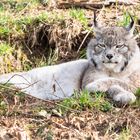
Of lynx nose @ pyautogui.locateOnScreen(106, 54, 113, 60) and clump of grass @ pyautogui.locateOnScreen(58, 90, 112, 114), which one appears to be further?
lynx nose @ pyautogui.locateOnScreen(106, 54, 113, 60)

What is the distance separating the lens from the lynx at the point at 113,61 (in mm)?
7355

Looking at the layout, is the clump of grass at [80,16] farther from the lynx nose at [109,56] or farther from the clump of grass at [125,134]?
the clump of grass at [125,134]

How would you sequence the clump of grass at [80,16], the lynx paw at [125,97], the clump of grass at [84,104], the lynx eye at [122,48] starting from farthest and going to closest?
1. the clump of grass at [80,16]
2. the lynx eye at [122,48]
3. the lynx paw at [125,97]
4. the clump of grass at [84,104]

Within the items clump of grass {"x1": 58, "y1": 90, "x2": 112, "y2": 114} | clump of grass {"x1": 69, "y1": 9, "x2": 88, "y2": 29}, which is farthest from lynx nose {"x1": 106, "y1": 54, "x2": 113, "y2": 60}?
clump of grass {"x1": 69, "y1": 9, "x2": 88, "y2": 29}

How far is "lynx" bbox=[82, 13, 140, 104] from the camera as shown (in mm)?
7355

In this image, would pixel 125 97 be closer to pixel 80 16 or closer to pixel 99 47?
pixel 99 47

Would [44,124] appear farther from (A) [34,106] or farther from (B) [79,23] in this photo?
(B) [79,23]

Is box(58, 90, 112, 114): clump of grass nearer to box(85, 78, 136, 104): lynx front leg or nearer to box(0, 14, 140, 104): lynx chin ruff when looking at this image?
box(85, 78, 136, 104): lynx front leg

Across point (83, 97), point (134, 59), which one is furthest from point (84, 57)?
point (83, 97)

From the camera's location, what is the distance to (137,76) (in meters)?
7.62

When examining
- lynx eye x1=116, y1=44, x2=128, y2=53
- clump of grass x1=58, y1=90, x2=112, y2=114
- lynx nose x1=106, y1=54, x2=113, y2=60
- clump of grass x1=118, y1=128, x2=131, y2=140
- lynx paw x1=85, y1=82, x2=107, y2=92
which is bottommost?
clump of grass x1=118, y1=128, x2=131, y2=140

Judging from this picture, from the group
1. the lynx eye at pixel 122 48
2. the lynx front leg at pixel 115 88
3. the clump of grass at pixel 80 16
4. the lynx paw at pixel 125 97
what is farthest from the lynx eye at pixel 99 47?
the clump of grass at pixel 80 16

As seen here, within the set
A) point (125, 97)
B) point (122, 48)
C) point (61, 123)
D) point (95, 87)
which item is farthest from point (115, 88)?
point (61, 123)

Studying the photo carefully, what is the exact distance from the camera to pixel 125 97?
6.62m
